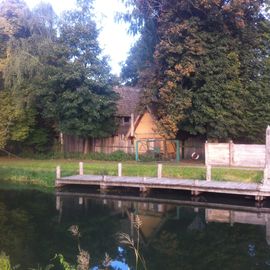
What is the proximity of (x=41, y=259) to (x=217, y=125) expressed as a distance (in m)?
17.6

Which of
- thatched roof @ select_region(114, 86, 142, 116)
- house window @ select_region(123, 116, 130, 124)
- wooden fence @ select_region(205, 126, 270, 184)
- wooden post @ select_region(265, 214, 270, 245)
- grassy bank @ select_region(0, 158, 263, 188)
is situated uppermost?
thatched roof @ select_region(114, 86, 142, 116)

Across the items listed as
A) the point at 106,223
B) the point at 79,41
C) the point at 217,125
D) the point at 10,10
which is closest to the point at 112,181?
the point at 106,223

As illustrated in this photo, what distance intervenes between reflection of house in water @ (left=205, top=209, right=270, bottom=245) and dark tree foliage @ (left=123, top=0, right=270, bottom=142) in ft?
30.5

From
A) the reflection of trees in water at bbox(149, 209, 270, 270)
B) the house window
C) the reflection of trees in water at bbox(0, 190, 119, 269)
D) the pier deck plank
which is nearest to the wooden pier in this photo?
the pier deck plank

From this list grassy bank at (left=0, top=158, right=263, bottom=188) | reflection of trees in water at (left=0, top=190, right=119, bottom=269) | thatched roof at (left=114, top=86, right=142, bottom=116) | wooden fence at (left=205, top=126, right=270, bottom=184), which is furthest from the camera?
thatched roof at (left=114, top=86, right=142, bottom=116)

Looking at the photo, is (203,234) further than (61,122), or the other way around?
(61,122)

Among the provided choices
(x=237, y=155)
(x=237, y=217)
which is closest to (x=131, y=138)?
(x=237, y=155)

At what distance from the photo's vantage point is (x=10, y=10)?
116 ft

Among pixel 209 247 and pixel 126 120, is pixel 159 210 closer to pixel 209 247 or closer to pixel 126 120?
pixel 209 247

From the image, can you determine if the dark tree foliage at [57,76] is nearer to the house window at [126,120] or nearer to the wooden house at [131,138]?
the wooden house at [131,138]

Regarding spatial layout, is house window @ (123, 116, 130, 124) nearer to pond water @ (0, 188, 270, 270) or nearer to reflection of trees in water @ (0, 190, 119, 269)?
pond water @ (0, 188, 270, 270)

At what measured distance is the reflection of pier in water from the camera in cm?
1936

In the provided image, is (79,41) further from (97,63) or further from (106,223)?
(106,223)

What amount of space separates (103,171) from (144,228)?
1033 cm
